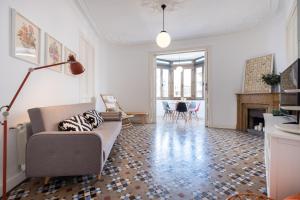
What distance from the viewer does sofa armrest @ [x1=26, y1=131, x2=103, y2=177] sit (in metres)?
1.69

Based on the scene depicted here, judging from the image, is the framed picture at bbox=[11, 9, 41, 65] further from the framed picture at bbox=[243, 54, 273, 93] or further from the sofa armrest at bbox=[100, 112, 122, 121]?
the framed picture at bbox=[243, 54, 273, 93]

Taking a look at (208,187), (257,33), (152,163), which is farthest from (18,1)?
(257,33)

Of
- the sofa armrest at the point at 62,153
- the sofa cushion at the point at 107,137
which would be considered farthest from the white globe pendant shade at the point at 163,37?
the sofa armrest at the point at 62,153

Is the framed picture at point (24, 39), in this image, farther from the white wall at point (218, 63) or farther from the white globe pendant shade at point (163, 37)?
the white wall at point (218, 63)

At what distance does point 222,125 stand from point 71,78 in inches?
165

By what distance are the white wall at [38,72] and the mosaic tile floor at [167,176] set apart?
Result: 2.16ft

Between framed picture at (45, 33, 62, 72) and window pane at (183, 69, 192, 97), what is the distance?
6.36 m

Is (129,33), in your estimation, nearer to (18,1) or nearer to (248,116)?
(18,1)

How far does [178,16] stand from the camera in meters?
3.74

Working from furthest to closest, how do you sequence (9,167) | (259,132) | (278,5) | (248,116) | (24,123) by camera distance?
1. (248,116)
2. (259,132)
3. (278,5)
4. (24,123)
5. (9,167)

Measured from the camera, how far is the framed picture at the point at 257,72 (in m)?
3.95

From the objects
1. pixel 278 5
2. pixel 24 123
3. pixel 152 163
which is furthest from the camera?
pixel 278 5

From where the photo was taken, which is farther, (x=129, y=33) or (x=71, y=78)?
(x=129, y=33)

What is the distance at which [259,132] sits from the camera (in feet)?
13.2
